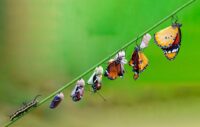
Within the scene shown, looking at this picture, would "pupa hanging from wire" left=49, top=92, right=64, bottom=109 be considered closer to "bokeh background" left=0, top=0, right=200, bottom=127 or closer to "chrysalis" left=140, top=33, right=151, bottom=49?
"bokeh background" left=0, top=0, right=200, bottom=127

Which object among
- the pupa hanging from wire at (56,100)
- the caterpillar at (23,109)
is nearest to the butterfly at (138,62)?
the pupa hanging from wire at (56,100)

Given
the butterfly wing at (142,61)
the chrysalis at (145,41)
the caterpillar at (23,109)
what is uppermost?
the caterpillar at (23,109)

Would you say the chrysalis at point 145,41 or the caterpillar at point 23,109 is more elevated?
the caterpillar at point 23,109

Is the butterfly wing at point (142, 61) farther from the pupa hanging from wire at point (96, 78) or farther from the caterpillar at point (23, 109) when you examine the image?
the caterpillar at point (23, 109)

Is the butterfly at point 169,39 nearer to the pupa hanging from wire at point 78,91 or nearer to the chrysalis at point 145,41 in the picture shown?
the chrysalis at point 145,41

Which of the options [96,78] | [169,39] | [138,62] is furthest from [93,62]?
[169,39]

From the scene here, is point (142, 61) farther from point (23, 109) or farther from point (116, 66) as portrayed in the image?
point (23, 109)

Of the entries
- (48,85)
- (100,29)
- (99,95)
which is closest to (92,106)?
(99,95)

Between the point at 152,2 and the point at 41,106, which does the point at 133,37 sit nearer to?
the point at 152,2
